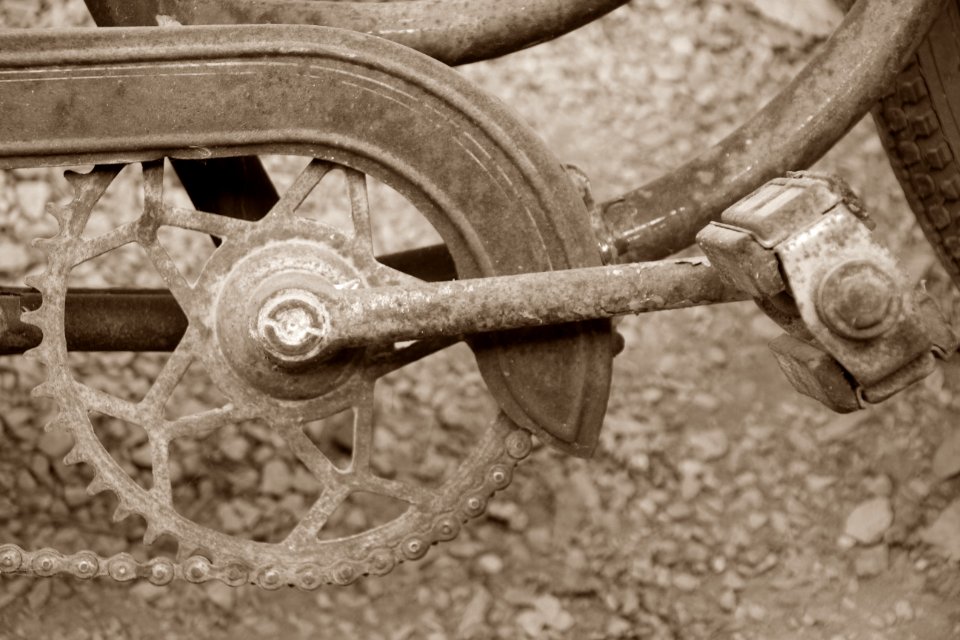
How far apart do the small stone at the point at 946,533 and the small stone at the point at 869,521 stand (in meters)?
0.06

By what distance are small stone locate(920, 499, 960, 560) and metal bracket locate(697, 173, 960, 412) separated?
2.83ft

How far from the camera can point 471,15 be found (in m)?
1.48

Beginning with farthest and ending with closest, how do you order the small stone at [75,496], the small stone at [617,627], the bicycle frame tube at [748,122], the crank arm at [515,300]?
1. the small stone at [75,496]
2. the small stone at [617,627]
3. the bicycle frame tube at [748,122]
4. the crank arm at [515,300]

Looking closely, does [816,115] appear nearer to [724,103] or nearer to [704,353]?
[704,353]

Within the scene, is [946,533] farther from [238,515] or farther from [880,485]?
[238,515]

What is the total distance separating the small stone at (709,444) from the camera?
2.16m

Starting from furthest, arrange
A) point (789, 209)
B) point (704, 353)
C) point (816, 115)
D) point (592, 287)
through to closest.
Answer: point (704, 353)
point (816, 115)
point (592, 287)
point (789, 209)

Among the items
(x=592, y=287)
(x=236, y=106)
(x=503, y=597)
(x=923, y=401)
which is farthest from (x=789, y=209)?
(x=923, y=401)

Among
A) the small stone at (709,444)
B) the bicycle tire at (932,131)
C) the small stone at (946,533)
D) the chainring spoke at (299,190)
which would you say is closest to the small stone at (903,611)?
the small stone at (946,533)

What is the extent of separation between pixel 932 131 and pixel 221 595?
1185mm

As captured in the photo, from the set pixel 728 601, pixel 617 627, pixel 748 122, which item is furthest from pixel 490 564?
pixel 748 122

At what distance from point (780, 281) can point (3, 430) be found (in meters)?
1.38

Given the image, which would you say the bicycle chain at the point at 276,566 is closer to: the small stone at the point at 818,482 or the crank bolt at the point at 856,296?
the crank bolt at the point at 856,296

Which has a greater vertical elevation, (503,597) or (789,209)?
(789,209)
